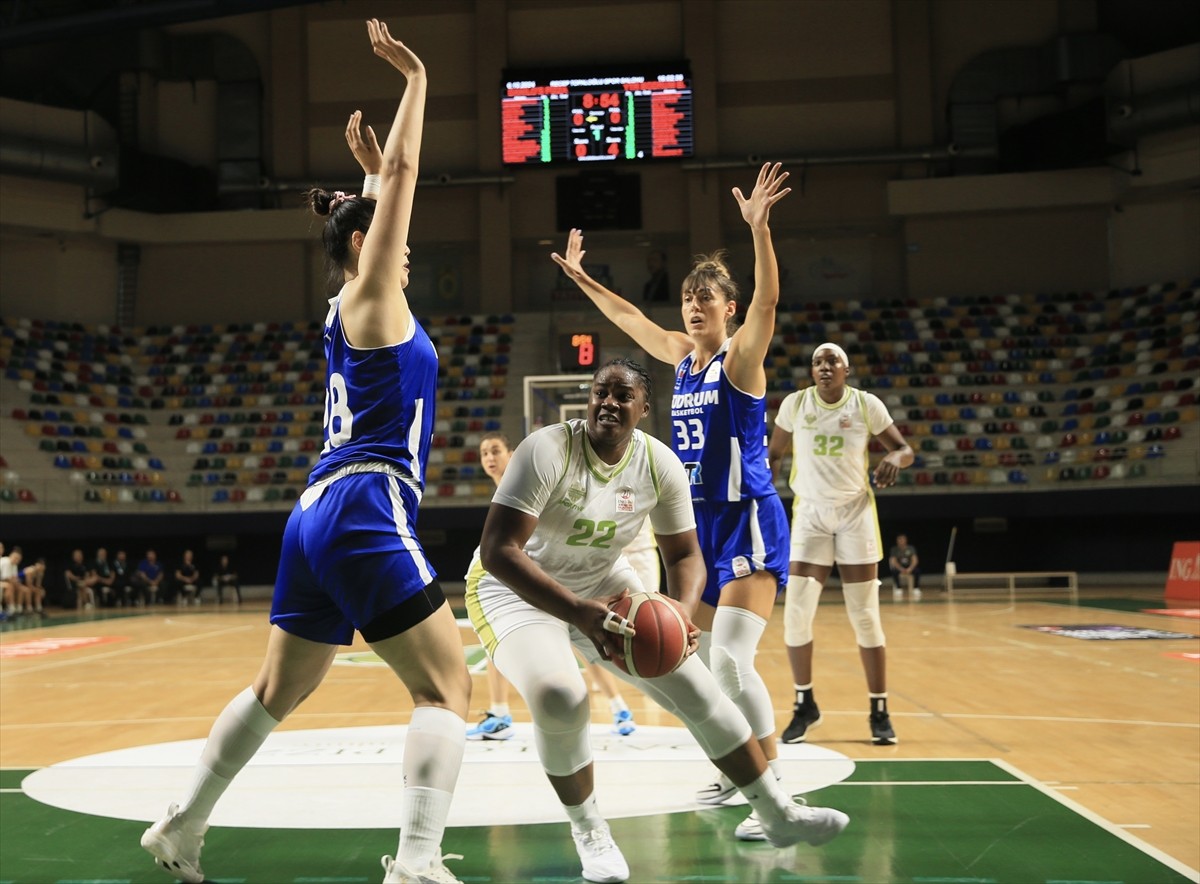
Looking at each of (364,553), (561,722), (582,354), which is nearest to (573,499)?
(561,722)

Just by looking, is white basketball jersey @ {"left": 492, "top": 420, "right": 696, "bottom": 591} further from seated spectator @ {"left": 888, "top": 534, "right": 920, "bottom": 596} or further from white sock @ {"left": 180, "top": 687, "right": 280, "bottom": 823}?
seated spectator @ {"left": 888, "top": 534, "right": 920, "bottom": 596}

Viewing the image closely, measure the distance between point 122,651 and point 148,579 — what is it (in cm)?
914

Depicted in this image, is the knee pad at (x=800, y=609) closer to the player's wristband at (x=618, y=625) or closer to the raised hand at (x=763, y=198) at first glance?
the raised hand at (x=763, y=198)

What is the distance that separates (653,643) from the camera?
10.6 feet

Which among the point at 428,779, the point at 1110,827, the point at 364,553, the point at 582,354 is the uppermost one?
the point at 582,354

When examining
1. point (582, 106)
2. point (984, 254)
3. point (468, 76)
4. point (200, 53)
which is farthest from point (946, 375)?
point (200, 53)

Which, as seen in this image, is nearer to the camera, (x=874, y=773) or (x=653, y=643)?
(x=653, y=643)

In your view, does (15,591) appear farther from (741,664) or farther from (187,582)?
(741,664)

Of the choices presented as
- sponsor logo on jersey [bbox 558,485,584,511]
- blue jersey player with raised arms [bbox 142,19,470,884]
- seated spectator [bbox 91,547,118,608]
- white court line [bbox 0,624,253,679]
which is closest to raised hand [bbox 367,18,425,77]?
blue jersey player with raised arms [bbox 142,19,470,884]

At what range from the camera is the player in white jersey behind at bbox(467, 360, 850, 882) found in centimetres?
337

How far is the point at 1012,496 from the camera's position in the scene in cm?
2120

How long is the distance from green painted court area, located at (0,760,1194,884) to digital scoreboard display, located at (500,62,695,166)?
1994cm

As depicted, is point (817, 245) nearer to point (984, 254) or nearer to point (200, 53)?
point (984, 254)

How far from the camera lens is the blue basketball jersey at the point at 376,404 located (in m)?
3.13
